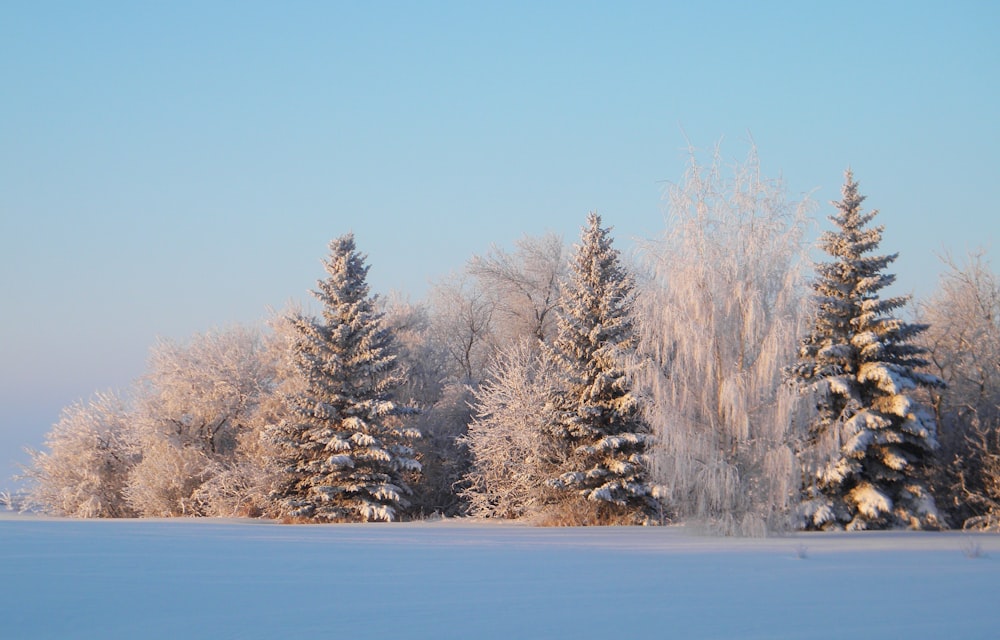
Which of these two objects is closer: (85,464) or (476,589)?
(476,589)

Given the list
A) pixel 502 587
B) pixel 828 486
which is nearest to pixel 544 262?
pixel 828 486

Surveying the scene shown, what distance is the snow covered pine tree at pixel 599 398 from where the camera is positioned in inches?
1024

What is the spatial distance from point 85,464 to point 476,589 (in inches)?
1209

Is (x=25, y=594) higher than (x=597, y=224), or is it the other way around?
(x=597, y=224)

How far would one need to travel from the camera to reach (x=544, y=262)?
147ft

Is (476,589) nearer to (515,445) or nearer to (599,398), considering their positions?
(599,398)

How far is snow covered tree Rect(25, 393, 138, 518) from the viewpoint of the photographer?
35.9 metres

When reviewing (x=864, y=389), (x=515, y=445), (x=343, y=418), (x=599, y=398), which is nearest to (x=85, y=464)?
(x=343, y=418)

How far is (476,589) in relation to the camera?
1060 cm

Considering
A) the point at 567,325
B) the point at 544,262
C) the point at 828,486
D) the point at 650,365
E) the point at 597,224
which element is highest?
the point at 544,262

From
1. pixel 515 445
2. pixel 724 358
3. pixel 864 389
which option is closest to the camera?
pixel 724 358

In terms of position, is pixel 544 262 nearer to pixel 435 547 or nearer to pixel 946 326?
pixel 946 326

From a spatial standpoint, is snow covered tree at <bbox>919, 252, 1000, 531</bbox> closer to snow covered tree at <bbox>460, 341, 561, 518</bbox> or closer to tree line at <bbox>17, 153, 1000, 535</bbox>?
tree line at <bbox>17, 153, 1000, 535</bbox>

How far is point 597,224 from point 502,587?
18.1 meters
